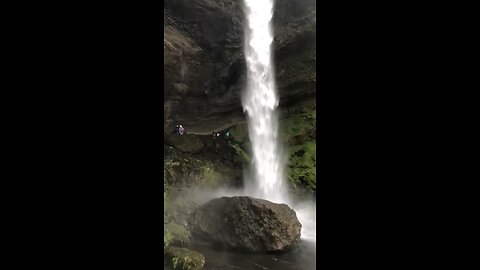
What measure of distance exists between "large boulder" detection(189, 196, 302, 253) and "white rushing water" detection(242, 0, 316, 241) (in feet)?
25.2

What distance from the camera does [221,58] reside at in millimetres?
17641

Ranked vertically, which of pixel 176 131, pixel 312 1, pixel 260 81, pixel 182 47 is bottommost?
pixel 176 131

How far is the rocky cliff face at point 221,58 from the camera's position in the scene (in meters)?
16.5

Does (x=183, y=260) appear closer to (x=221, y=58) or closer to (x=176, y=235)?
(x=176, y=235)

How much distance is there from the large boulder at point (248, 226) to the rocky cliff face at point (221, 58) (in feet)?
Result: 24.1

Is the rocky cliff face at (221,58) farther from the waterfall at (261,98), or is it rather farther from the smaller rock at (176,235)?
the smaller rock at (176,235)

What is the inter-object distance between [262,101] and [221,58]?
9.51ft

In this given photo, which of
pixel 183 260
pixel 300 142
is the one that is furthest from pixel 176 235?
pixel 300 142

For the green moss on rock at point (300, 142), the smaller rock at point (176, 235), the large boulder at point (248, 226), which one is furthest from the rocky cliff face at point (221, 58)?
the large boulder at point (248, 226)

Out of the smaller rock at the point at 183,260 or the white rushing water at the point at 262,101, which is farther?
the white rushing water at the point at 262,101

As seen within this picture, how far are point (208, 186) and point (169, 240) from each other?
7024 mm
